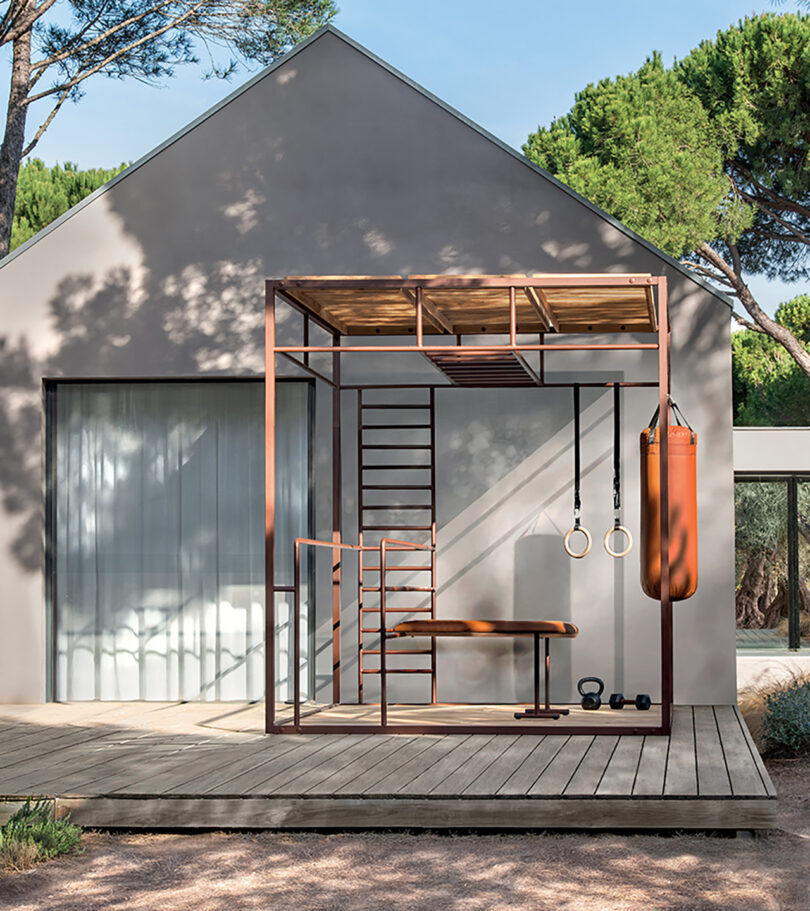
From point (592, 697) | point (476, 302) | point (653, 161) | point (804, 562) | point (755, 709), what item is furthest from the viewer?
point (653, 161)

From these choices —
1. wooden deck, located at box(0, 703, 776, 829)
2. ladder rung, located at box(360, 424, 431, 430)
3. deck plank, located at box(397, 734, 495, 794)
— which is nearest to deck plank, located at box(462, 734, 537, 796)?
wooden deck, located at box(0, 703, 776, 829)

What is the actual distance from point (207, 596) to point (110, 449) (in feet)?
4.44

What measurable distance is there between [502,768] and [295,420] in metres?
3.83

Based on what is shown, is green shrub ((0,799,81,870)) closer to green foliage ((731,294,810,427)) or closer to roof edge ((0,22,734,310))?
roof edge ((0,22,734,310))

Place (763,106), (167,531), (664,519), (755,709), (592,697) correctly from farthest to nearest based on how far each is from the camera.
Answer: (763,106) → (755,709) → (167,531) → (592,697) → (664,519)

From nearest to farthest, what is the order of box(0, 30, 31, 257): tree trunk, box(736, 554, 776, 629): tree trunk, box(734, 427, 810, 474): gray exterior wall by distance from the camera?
box(734, 427, 810, 474): gray exterior wall → box(736, 554, 776, 629): tree trunk → box(0, 30, 31, 257): tree trunk

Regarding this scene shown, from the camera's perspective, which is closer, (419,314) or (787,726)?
(419,314)

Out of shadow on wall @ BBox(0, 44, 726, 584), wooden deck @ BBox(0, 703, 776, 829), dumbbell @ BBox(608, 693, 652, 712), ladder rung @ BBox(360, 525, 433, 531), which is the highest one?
shadow on wall @ BBox(0, 44, 726, 584)

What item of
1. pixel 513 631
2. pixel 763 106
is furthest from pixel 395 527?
pixel 763 106

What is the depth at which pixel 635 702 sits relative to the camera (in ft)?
29.8

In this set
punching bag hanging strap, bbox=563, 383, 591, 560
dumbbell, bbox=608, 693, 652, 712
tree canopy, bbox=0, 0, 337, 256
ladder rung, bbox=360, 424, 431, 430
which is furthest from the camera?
tree canopy, bbox=0, 0, 337, 256

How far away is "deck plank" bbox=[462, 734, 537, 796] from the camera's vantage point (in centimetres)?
631

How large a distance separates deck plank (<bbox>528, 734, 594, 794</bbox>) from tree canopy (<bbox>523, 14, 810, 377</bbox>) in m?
10.0

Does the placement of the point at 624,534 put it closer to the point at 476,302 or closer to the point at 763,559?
the point at 476,302
